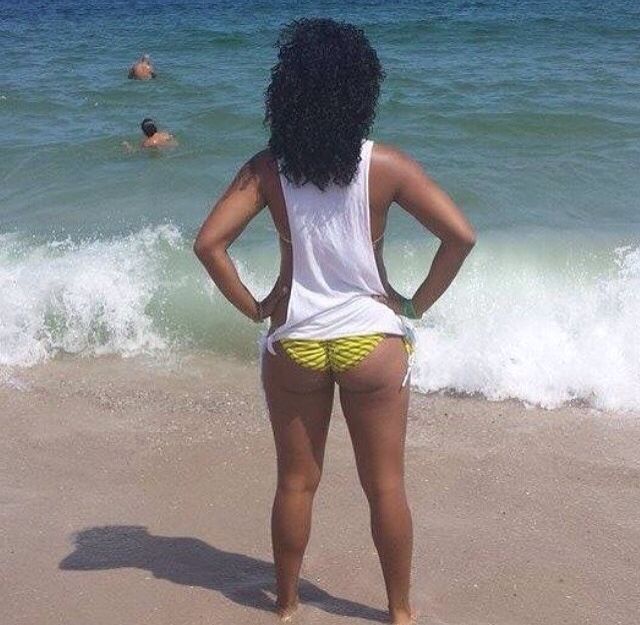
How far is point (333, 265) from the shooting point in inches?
98.2

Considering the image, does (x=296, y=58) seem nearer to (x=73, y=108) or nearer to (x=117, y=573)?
(x=117, y=573)

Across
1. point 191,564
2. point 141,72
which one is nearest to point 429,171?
point 141,72

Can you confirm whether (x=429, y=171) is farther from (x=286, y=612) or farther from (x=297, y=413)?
(x=297, y=413)

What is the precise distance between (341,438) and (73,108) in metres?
8.69

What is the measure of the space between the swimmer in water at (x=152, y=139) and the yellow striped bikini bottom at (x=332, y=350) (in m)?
7.46

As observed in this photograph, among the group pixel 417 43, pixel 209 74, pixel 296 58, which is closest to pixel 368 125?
pixel 296 58

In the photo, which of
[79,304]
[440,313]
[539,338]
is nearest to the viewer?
[539,338]

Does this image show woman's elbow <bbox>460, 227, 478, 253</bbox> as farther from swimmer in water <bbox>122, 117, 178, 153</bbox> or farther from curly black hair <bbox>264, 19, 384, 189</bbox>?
swimmer in water <bbox>122, 117, 178, 153</bbox>

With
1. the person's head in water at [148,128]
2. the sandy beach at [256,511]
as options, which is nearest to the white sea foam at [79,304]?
the sandy beach at [256,511]

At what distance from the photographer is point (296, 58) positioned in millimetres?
2311

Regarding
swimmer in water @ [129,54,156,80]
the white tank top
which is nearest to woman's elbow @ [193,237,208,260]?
the white tank top

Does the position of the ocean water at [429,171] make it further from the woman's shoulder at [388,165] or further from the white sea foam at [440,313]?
the woman's shoulder at [388,165]

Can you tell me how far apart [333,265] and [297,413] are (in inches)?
17.9

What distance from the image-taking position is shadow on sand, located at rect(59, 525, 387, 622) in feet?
10.4
